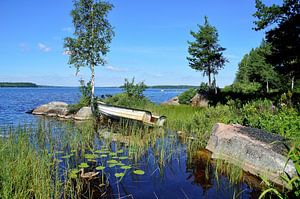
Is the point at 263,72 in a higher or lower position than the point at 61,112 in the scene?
higher

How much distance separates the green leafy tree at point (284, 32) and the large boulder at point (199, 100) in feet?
31.9

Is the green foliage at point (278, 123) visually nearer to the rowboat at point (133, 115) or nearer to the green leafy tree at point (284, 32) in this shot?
the rowboat at point (133, 115)

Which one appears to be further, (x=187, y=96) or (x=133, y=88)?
(x=187, y=96)

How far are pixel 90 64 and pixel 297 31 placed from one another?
48.0 ft

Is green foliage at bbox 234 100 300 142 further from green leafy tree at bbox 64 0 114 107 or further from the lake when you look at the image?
green leafy tree at bbox 64 0 114 107

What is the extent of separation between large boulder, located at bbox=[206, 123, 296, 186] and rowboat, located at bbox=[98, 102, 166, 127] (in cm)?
564

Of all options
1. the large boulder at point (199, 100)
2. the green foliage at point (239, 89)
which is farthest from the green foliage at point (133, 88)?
the green foliage at point (239, 89)

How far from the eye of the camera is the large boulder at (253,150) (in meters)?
7.11

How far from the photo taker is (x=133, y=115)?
656 inches

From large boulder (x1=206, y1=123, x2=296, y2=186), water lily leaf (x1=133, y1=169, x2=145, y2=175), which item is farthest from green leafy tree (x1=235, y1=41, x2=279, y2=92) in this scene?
water lily leaf (x1=133, y1=169, x2=145, y2=175)

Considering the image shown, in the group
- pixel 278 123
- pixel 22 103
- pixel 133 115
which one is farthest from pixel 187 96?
pixel 22 103

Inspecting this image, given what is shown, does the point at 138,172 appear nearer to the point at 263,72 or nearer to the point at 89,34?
the point at 89,34

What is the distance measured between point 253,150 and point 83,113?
15.5 m

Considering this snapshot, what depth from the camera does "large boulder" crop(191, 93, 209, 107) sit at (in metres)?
29.5
